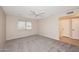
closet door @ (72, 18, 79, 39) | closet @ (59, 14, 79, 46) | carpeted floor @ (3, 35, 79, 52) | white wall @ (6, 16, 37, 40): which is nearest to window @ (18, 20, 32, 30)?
white wall @ (6, 16, 37, 40)

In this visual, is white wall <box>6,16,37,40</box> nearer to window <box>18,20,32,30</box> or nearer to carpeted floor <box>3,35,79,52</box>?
window <box>18,20,32,30</box>

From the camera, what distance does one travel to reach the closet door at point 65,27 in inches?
203

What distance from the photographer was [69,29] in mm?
5156

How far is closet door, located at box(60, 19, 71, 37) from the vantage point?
16.9ft

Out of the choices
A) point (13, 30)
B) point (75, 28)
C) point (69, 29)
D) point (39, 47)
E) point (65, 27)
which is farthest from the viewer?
point (13, 30)

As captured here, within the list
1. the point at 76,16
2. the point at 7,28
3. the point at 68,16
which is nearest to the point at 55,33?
the point at 68,16

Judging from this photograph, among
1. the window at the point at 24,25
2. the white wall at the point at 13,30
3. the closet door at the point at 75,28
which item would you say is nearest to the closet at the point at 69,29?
the closet door at the point at 75,28

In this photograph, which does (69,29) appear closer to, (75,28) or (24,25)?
(75,28)

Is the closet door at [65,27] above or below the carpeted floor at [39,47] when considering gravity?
above

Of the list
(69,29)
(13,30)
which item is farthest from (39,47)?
(13,30)

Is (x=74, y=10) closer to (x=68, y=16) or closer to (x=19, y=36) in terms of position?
(x=68, y=16)

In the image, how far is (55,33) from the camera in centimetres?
602

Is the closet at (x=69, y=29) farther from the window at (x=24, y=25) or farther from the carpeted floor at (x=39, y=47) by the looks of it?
the window at (x=24, y=25)

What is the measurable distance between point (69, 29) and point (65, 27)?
38cm
